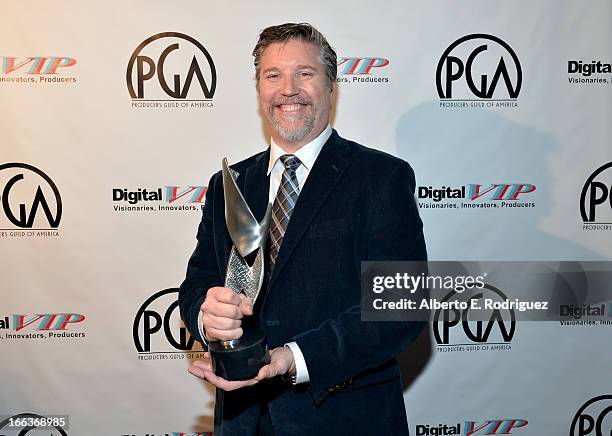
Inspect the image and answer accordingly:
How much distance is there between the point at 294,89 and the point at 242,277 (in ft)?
1.82

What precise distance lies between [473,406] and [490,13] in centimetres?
154

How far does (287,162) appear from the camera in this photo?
60.2 inches

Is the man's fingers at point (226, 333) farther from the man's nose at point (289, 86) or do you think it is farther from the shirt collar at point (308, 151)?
the man's nose at point (289, 86)

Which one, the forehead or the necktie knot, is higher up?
the forehead

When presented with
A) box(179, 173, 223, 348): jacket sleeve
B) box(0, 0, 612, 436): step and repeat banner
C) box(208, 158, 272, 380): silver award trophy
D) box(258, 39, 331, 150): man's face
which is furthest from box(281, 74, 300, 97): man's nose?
box(0, 0, 612, 436): step and repeat banner

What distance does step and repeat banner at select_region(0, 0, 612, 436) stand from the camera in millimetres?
2201

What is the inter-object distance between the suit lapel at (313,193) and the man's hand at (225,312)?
0.25 meters

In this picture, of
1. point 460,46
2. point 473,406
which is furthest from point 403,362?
point 460,46

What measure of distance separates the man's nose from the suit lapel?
161mm

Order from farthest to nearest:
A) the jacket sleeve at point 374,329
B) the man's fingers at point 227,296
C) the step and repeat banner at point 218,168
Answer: the step and repeat banner at point 218,168, the jacket sleeve at point 374,329, the man's fingers at point 227,296

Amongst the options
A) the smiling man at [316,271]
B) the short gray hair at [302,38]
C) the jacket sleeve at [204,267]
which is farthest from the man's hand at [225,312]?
the short gray hair at [302,38]

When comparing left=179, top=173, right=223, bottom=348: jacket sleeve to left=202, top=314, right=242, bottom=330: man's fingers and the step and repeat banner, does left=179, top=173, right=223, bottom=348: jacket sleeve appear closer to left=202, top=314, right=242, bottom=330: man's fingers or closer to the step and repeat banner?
left=202, top=314, right=242, bottom=330: man's fingers

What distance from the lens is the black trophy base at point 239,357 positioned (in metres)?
1.11

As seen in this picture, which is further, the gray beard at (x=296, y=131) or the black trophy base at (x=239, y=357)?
the gray beard at (x=296, y=131)
